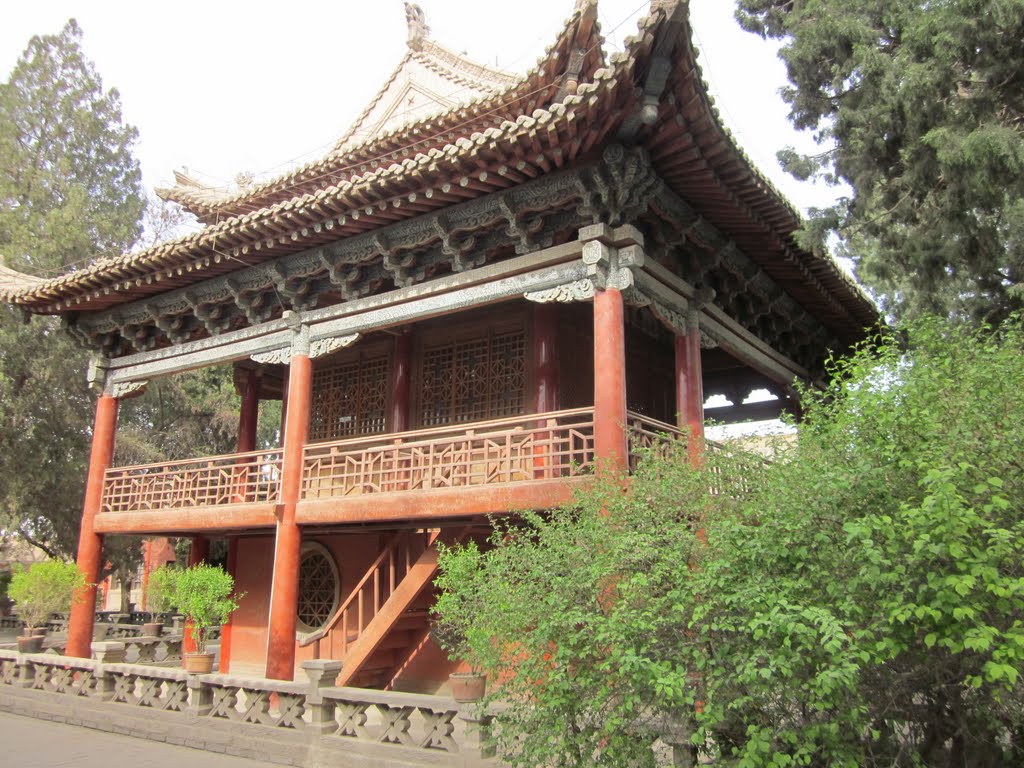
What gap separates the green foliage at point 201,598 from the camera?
31.1 feet

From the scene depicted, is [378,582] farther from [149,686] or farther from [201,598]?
[149,686]

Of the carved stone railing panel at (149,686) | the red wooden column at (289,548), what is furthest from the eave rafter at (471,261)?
the carved stone railing panel at (149,686)

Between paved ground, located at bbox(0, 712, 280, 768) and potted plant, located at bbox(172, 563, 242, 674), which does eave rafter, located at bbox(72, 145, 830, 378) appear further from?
paved ground, located at bbox(0, 712, 280, 768)

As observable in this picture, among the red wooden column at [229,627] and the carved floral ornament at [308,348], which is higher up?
the carved floral ornament at [308,348]

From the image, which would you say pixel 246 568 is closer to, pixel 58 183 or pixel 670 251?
pixel 670 251

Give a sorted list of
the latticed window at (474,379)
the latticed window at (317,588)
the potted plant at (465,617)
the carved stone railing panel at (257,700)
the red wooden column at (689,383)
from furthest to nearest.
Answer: the latticed window at (317,588)
the latticed window at (474,379)
the red wooden column at (689,383)
the carved stone railing panel at (257,700)
the potted plant at (465,617)

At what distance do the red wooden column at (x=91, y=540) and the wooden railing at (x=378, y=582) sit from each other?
10.7 ft

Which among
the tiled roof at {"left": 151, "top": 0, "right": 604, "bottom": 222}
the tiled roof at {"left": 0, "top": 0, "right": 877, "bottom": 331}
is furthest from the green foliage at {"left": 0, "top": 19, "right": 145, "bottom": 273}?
the tiled roof at {"left": 0, "top": 0, "right": 877, "bottom": 331}

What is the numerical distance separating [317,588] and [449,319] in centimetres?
420

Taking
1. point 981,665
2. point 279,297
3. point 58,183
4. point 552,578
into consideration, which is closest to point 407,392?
point 279,297

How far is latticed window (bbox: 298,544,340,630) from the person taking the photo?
11.2 meters

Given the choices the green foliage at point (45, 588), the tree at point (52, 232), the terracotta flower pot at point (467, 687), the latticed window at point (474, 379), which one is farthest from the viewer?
the tree at point (52, 232)

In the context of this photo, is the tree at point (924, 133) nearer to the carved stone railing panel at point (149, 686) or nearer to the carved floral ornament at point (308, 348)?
the carved floral ornament at point (308, 348)

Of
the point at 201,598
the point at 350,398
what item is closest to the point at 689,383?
the point at 350,398
